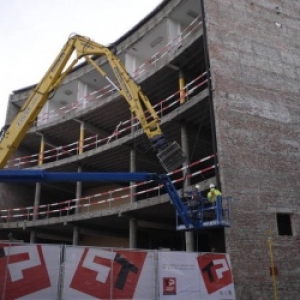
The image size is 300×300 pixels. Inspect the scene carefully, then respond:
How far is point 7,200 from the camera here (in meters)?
25.3

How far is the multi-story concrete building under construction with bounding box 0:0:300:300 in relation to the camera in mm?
12183

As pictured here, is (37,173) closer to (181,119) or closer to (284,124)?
(181,119)

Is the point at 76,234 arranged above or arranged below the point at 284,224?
above

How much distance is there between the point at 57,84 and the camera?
587 inches

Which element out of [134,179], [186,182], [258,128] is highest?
[258,128]

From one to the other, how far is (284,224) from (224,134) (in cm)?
387

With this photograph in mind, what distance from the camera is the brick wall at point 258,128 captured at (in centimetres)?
1182

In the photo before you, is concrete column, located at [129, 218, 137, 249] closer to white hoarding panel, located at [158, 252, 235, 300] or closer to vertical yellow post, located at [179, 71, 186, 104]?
vertical yellow post, located at [179, 71, 186, 104]

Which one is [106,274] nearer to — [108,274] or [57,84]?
[108,274]

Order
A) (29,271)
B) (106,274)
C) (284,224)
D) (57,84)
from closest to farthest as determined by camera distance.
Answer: (29,271) → (106,274) → (284,224) → (57,84)

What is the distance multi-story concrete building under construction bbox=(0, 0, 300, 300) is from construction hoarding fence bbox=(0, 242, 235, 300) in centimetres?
229

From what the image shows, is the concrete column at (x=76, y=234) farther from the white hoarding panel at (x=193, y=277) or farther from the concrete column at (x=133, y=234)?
the white hoarding panel at (x=193, y=277)

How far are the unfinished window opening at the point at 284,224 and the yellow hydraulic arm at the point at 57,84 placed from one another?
5.03 metres

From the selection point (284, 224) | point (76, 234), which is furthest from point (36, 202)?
point (284, 224)
